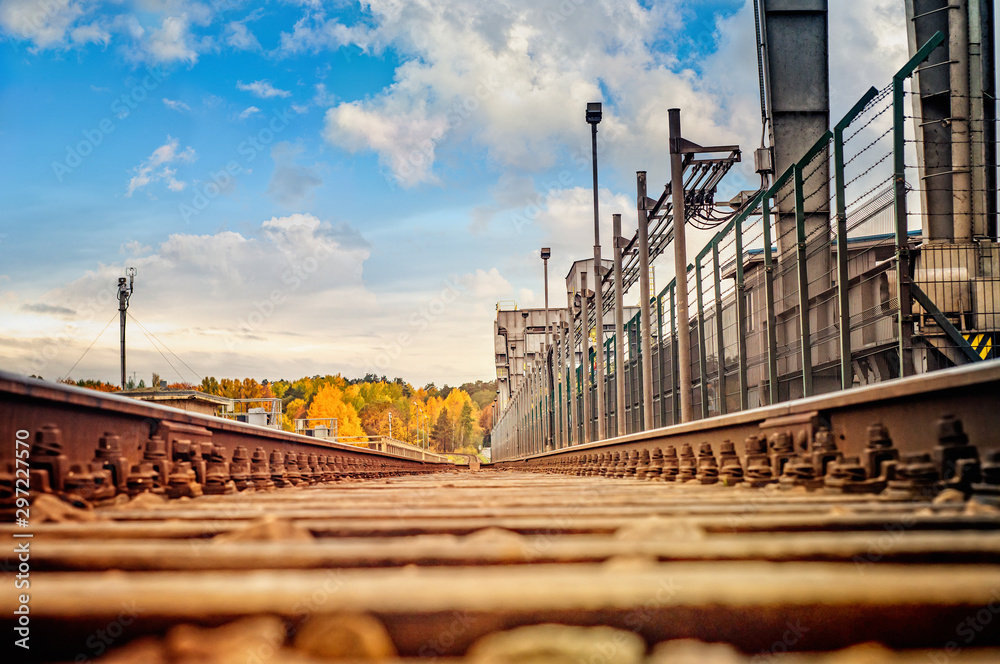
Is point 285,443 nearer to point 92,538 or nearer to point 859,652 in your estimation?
point 92,538

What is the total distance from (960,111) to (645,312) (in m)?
8.26

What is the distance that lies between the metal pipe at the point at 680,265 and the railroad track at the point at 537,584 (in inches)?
409

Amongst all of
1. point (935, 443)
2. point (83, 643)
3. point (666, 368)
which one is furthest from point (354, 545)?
point (666, 368)

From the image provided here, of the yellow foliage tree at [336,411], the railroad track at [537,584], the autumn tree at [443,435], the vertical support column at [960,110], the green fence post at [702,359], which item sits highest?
the vertical support column at [960,110]

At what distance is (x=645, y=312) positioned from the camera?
17.2m

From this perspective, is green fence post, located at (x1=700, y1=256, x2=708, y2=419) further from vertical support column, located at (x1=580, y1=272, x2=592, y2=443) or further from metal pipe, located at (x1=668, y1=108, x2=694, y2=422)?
vertical support column, located at (x1=580, y1=272, x2=592, y2=443)

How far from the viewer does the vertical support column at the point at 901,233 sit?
23.7 feet

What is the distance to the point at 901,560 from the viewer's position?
1854 mm

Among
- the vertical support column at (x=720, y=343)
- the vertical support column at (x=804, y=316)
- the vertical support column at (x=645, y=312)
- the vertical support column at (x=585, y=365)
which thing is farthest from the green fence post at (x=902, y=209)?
the vertical support column at (x=585, y=365)

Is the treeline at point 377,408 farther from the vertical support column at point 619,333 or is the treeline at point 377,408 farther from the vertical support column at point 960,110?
the vertical support column at point 960,110

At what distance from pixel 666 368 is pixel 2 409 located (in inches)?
600

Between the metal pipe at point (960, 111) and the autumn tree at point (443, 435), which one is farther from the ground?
the metal pipe at point (960, 111)

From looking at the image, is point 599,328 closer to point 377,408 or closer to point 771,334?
point 771,334

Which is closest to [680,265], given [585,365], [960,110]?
[960,110]
